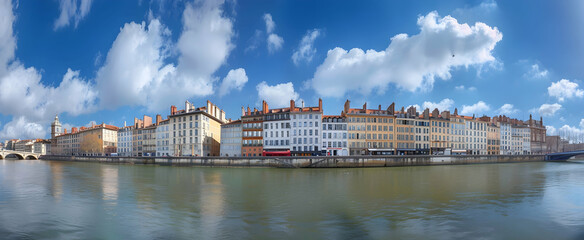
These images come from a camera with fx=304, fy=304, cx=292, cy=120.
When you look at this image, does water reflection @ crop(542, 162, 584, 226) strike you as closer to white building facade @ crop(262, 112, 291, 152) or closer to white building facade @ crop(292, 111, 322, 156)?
white building facade @ crop(292, 111, 322, 156)

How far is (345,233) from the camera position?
11008mm

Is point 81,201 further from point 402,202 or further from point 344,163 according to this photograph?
point 344,163

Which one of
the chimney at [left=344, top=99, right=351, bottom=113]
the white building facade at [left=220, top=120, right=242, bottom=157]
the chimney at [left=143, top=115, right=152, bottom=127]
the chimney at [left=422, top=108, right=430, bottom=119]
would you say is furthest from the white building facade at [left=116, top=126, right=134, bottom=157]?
the chimney at [left=422, top=108, right=430, bottom=119]

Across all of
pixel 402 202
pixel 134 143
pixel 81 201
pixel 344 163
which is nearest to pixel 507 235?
pixel 402 202

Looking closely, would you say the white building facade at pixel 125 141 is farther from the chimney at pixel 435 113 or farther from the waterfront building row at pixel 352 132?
the chimney at pixel 435 113

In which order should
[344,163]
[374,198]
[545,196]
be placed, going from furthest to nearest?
[344,163]
[545,196]
[374,198]

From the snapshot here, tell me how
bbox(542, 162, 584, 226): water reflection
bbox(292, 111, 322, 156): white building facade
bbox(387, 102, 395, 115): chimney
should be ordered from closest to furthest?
bbox(542, 162, 584, 226): water reflection, bbox(292, 111, 322, 156): white building facade, bbox(387, 102, 395, 115): chimney

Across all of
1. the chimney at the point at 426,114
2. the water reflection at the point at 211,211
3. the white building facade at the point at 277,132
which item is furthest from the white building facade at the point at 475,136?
the water reflection at the point at 211,211

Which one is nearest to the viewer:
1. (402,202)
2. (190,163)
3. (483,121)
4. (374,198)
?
(402,202)

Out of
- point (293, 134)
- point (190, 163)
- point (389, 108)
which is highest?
point (389, 108)

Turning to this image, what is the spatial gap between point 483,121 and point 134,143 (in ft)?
290

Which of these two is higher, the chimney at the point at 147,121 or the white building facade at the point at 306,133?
the chimney at the point at 147,121

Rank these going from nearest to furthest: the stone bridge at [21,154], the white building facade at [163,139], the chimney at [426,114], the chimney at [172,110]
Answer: the chimney at [426,114] → the white building facade at [163,139] → the chimney at [172,110] → the stone bridge at [21,154]

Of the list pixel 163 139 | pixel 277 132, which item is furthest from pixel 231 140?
pixel 163 139
